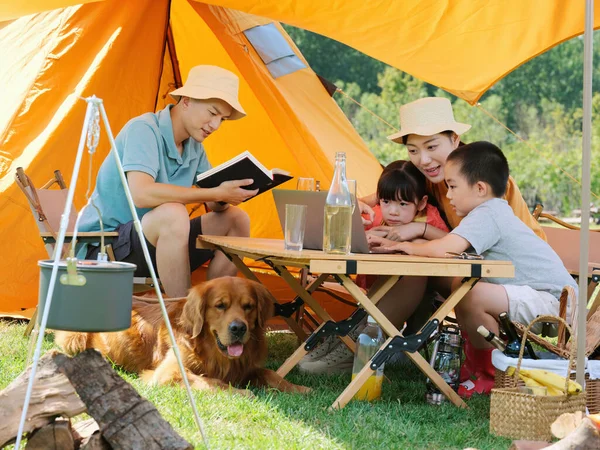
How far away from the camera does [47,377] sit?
7.31 feet

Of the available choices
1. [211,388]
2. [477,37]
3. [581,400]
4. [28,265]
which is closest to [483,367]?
[581,400]

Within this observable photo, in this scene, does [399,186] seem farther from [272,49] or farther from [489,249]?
[272,49]

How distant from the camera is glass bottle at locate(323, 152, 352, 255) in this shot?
2893 millimetres

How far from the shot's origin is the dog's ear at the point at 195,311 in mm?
3277

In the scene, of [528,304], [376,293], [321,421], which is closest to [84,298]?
[321,421]

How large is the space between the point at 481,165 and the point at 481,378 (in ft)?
2.75

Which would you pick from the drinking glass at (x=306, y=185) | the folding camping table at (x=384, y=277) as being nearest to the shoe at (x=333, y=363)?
the folding camping table at (x=384, y=277)

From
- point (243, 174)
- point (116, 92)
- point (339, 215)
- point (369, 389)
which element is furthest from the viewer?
point (116, 92)

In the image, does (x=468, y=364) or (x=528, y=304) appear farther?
(x=468, y=364)

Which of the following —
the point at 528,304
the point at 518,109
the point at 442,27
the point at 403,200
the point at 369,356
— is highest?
the point at 518,109

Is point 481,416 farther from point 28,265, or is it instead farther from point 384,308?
point 28,265

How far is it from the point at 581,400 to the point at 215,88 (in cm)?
219

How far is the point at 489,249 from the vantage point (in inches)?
130

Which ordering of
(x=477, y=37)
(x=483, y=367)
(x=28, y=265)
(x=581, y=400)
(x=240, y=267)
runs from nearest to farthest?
(x=581, y=400), (x=483, y=367), (x=240, y=267), (x=477, y=37), (x=28, y=265)
